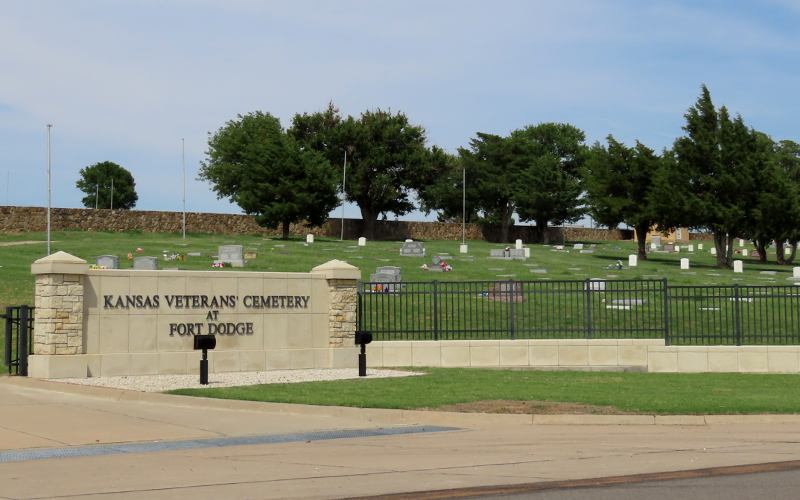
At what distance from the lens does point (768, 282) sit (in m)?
46.1

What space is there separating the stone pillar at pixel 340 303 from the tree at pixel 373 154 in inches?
2564

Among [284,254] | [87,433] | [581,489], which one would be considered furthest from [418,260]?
[581,489]

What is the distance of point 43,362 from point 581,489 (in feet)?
44.9

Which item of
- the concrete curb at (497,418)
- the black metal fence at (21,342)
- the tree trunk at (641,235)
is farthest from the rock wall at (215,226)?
the concrete curb at (497,418)

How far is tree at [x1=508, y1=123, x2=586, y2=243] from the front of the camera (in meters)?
93.6

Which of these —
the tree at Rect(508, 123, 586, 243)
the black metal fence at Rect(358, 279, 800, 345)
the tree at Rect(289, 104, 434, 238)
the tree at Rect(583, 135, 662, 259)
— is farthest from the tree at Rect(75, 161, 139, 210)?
the black metal fence at Rect(358, 279, 800, 345)

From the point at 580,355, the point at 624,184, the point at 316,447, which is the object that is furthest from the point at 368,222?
the point at 316,447

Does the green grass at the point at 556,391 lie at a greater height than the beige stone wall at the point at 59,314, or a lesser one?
lesser

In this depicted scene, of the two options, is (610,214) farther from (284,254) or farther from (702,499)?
(702,499)

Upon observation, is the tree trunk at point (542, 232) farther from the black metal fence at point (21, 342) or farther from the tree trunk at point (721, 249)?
the black metal fence at point (21, 342)

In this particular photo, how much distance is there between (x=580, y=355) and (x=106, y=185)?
119684 mm

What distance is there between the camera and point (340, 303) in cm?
2508

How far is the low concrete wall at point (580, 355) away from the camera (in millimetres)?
25234

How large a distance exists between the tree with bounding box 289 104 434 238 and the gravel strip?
67483 mm
